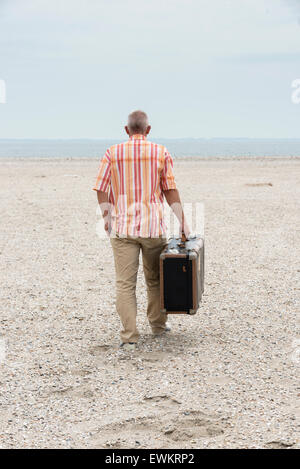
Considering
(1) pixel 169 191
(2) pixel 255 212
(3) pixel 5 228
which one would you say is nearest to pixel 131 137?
(1) pixel 169 191

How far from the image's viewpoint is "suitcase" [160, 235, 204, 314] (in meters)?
5.10

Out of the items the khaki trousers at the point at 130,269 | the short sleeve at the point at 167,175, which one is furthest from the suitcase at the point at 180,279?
the short sleeve at the point at 167,175

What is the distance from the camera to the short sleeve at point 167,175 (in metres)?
5.02

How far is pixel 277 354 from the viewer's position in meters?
5.15

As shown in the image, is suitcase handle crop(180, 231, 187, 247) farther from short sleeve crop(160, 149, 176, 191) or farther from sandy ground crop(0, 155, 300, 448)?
sandy ground crop(0, 155, 300, 448)

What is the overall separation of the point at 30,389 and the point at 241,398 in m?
1.54

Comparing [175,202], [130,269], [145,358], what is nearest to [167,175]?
[175,202]

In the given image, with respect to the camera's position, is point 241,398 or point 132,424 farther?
point 241,398

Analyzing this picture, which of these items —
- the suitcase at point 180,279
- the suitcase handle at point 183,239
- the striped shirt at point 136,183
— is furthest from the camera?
the suitcase handle at point 183,239

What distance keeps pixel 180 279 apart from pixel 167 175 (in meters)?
0.87

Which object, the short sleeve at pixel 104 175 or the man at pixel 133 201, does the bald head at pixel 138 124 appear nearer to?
the man at pixel 133 201
